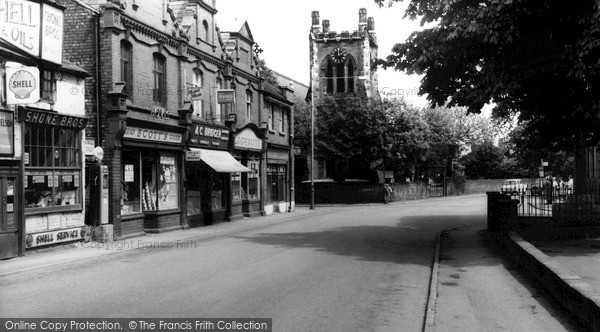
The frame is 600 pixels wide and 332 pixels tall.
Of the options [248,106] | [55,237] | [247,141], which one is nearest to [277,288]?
[55,237]

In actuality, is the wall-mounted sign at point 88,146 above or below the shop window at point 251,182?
above

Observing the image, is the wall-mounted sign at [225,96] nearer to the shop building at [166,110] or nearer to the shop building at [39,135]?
the shop building at [166,110]

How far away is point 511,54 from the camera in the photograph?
46.5 ft

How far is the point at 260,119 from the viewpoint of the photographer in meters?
32.9

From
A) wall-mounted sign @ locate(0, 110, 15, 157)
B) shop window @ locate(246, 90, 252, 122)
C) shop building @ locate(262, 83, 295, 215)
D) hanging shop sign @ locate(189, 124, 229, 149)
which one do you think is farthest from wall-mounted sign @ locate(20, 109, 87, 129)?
shop building @ locate(262, 83, 295, 215)

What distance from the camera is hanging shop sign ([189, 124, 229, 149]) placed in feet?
→ 80.4

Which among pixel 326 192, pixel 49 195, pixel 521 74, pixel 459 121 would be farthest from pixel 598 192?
pixel 459 121

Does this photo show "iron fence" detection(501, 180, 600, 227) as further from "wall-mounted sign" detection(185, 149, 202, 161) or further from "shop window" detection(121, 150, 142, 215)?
"shop window" detection(121, 150, 142, 215)

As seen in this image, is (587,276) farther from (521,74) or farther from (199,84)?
(199,84)

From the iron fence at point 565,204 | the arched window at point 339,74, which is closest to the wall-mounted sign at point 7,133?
the iron fence at point 565,204

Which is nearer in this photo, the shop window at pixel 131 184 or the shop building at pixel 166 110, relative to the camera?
the shop building at pixel 166 110

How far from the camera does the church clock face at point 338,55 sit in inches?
2692

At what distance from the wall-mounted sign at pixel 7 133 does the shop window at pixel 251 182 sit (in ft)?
53.8

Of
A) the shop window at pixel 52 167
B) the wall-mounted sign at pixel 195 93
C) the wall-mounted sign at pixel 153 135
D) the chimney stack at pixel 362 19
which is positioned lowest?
the shop window at pixel 52 167
